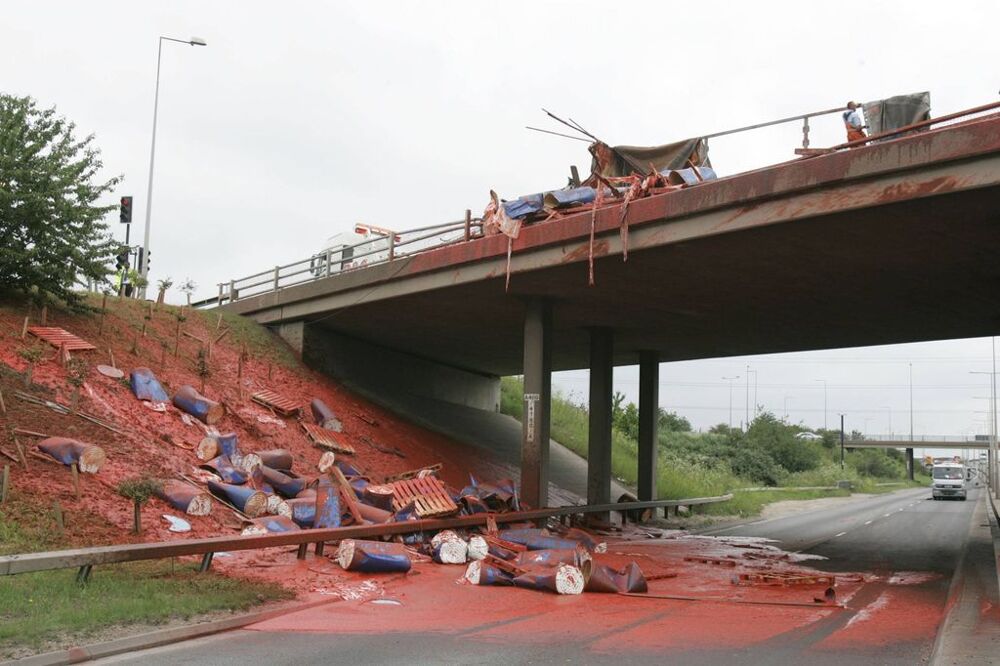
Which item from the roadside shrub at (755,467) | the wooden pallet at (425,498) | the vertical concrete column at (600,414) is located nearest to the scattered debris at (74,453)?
the wooden pallet at (425,498)

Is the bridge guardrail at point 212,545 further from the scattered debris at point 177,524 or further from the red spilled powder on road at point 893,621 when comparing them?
the red spilled powder on road at point 893,621

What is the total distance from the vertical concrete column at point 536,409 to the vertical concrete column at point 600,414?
485cm

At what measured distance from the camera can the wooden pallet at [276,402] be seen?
24.1 meters

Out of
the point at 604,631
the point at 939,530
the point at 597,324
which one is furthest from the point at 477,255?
the point at 939,530

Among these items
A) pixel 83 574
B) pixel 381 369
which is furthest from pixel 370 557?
pixel 381 369

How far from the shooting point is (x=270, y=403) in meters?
24.1

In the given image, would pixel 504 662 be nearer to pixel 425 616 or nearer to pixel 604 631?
pixel 604 631

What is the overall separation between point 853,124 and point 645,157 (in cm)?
688

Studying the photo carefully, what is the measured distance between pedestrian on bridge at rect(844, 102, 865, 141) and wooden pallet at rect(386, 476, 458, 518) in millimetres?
10817

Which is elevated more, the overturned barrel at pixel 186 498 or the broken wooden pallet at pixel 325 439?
the broken wooden pallet at pixel 325 439

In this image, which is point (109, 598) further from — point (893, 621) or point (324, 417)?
point (324, 417)

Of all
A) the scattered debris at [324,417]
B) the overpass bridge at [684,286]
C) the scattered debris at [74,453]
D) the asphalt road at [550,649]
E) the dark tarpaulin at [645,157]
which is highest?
the dark tarpaulin at [645,157]

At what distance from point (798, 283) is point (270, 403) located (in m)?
14.4

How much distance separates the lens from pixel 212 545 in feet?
40.1
